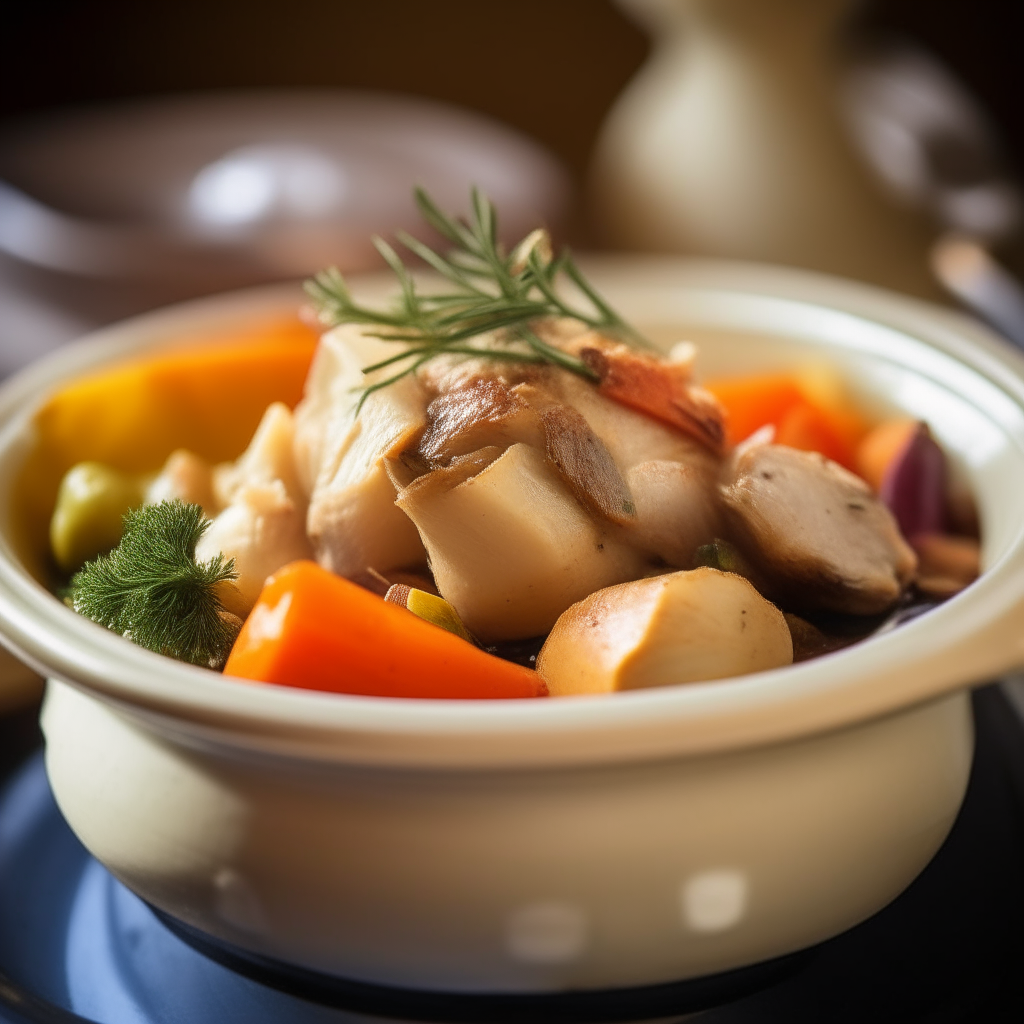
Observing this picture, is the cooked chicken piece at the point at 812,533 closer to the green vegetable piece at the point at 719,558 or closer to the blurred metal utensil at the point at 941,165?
the green vegetable piece at the point at 719,558

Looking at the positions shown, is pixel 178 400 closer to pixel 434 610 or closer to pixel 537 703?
pixel 434 610

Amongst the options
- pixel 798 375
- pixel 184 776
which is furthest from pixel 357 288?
pixel 184 776

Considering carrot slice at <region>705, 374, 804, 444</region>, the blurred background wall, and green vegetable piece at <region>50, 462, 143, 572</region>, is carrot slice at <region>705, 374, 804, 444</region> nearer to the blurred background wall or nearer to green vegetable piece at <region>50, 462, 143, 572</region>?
green vegetable piece at <region>50, 462, 143, 572</region>

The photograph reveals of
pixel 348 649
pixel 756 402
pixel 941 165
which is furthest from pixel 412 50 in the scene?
pixel 348 649

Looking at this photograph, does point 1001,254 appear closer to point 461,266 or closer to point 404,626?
point 461,266

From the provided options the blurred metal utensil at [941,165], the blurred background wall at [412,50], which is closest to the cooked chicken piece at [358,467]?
the blurred metal utensil at [941,165]
